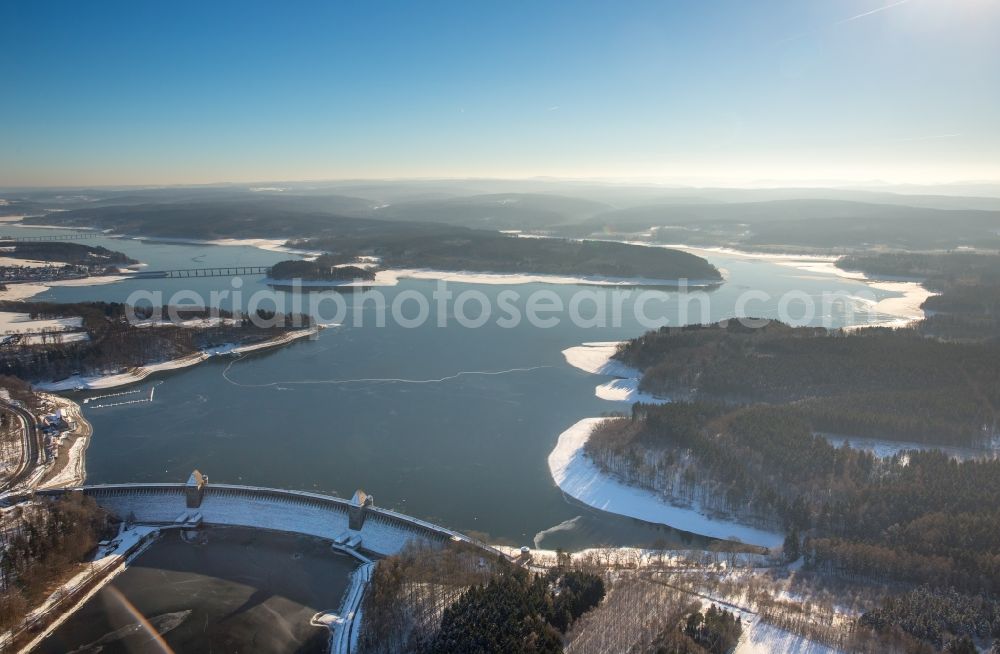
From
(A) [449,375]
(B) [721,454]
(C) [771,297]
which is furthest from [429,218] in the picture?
(B) [721,454]

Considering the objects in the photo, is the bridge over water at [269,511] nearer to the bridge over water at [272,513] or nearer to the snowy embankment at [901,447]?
the bridge over water at [272,513]

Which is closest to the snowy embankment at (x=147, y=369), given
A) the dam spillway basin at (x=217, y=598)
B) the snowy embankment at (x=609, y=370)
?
the dam spillway basin at (x=217, y=598)

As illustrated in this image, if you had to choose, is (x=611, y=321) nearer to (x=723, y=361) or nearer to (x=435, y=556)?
(x=723, y=361)

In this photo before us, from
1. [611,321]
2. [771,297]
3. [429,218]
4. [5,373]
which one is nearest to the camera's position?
[5,373]

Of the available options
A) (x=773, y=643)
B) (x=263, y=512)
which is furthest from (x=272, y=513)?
(x=773, y=643)

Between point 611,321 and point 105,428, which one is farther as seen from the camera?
point 611,321

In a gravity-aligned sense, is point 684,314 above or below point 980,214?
below
